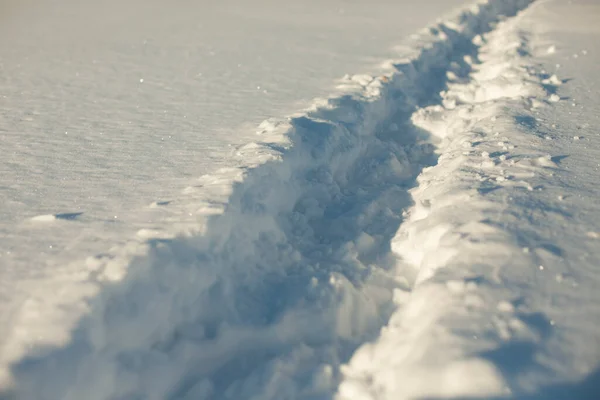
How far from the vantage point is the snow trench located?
84.1 inches

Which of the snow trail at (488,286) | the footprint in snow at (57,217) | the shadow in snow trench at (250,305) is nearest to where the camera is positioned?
the snow trail at (488,286)

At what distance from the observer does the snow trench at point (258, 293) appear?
2.14 metres

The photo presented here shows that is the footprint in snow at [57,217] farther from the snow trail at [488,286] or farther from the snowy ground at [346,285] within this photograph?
the snow trail at [488,286]

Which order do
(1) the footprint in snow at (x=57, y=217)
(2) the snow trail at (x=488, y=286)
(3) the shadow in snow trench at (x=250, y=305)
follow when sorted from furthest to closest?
1. (1) the footprint in snow at (x=57, y=217)
2. (3) the shadow in snow trench at (x=250, y=305)
3. (2) the snow trail at (x=488, y=286)

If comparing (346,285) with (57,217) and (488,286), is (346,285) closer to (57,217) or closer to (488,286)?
(488,286)

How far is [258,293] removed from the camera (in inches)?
105

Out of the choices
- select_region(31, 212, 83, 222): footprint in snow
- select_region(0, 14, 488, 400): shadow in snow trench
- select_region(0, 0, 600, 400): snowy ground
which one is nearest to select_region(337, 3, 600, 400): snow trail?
select_region(0, 0, 600, 400): snowy ground

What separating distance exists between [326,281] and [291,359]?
519 millimetres

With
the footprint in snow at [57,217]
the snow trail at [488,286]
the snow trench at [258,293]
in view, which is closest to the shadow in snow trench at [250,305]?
the snow trench at [258,293]

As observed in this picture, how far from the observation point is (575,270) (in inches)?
94.4

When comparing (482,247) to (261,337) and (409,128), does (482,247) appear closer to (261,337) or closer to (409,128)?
(261,337)

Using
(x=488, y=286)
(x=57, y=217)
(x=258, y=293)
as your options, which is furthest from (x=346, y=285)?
(x=57, y=217)

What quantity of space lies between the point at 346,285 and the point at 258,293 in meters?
0.49

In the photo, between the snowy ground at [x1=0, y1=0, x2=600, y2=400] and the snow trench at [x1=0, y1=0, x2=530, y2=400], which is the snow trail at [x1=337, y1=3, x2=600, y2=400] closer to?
the snowy ground at [x1=0, y1=0, x2=600, y2=400]
